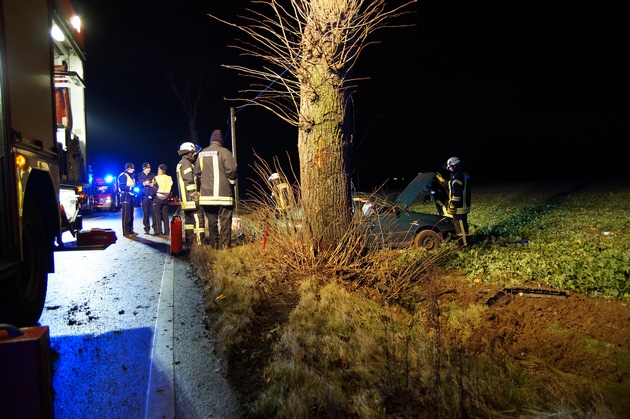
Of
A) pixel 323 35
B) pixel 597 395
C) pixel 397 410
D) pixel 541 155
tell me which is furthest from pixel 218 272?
pixel 541 155

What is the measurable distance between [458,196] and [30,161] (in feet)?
22.3

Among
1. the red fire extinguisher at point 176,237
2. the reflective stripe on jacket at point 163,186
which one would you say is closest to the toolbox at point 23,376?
the red fire extinguisher at point 176,237

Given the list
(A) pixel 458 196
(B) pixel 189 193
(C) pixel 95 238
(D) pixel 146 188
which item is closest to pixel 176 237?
(B) pixel 189 193

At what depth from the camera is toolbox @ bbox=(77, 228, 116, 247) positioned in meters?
5.78

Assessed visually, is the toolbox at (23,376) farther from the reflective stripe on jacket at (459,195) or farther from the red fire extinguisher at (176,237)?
the reflective stripe on jacket at (459,195)

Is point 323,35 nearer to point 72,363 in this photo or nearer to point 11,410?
point 72,363

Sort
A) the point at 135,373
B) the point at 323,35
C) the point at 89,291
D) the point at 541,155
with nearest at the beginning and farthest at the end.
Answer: the point at 135,373
the point at 323,35
the point at 89,291
the point at 541,155

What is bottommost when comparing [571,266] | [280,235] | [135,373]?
[135,373]

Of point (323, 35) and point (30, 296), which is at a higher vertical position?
point (323, 35)

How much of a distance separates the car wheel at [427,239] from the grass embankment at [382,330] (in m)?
0.82

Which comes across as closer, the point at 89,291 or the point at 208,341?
the point at 208,341

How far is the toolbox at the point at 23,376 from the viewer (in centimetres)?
163

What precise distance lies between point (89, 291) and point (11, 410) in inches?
173

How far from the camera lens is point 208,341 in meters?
3.79
